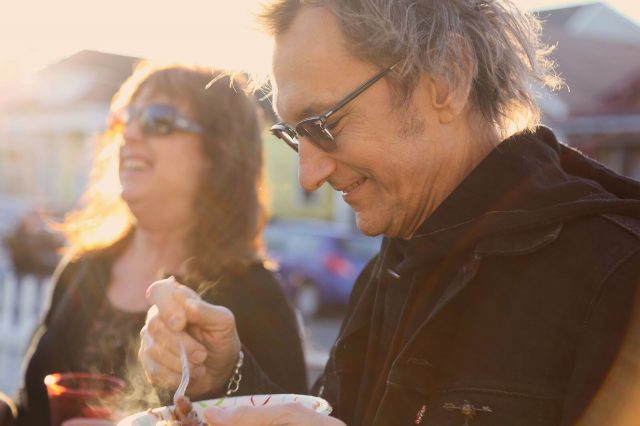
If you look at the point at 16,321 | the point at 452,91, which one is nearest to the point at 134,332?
the point at 452,91

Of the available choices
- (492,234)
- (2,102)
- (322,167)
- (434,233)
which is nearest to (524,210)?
(492,234)

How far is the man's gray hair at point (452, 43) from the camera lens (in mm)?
1840

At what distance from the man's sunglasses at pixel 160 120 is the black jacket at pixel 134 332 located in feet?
2.03

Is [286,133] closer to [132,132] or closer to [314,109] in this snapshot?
[314,109]

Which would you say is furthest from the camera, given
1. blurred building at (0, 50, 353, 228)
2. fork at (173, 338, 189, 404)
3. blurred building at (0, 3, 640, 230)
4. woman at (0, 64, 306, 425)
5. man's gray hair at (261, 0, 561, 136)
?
blurred building at (0, 50, 353, 228)

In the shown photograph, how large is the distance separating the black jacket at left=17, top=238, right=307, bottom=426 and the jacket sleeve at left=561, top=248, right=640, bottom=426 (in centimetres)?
131

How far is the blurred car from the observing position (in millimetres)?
13242

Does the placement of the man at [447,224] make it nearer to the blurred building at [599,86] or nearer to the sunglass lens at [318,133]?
the sunglass lens at [318,133]

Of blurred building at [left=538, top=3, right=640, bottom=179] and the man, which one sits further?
blurred building at [left=538, top=3, right=640, bottom=179]

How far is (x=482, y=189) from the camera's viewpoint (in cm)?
182

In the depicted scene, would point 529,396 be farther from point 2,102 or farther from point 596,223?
point 2,102

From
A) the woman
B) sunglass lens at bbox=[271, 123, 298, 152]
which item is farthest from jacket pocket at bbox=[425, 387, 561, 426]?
the woman

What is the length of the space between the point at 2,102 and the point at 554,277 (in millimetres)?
28481

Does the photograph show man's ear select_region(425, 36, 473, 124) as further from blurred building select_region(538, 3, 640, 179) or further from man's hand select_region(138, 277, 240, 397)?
blurred building select_region(538, 3, 640, 179)
